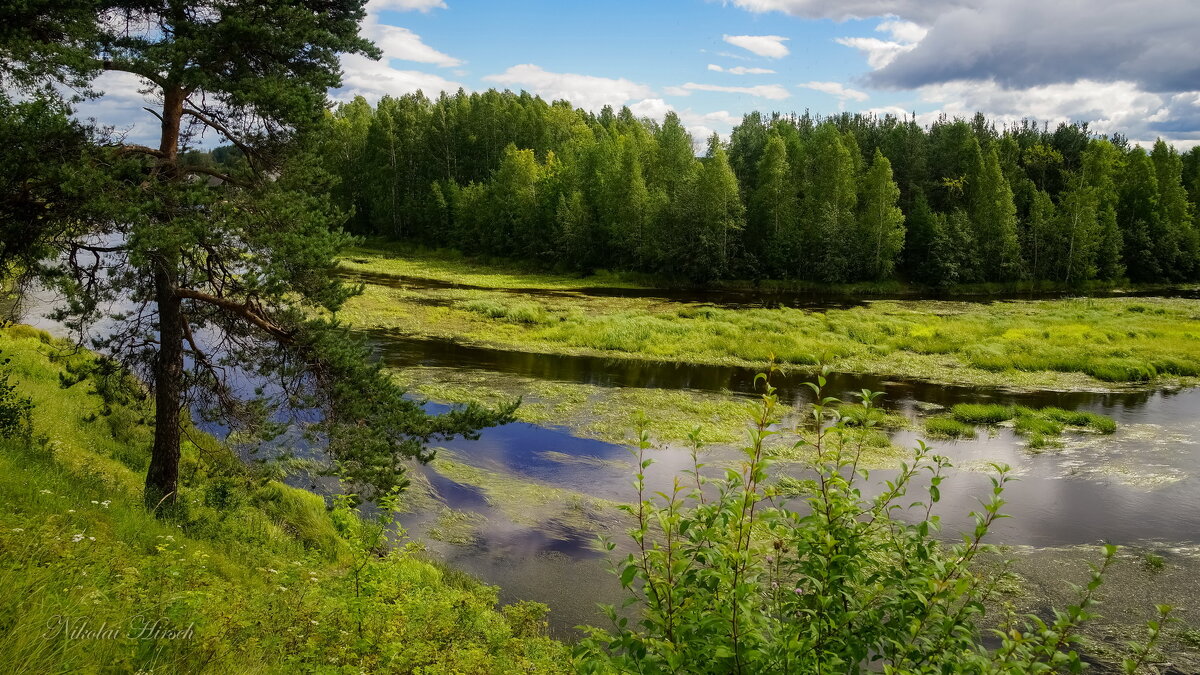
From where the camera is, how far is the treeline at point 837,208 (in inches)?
2301

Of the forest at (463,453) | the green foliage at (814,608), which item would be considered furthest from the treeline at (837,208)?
the green foliage at (814,608)

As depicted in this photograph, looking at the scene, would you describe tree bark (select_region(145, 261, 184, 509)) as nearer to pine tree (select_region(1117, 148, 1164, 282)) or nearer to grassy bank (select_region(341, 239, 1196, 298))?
grassy bank (select_region(341, 239, 1196, 298))

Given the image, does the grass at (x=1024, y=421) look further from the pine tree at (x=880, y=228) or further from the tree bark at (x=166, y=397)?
the pine tree at (x=880, y=228)

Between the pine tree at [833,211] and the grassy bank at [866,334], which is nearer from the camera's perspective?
the grassy bank at [866,334]

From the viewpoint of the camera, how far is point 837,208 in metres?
58.5

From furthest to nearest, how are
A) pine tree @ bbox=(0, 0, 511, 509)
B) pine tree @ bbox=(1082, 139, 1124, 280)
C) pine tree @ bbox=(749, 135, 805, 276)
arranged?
pine tree @ bbox=(1082, 139, 1124, 280), pine tree @ bbox=(749, 135, 805, 276), pine tree @ bbox=(0, 0, 511, 509)

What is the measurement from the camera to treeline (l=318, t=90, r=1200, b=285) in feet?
192

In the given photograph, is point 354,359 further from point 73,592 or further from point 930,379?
point 930,379

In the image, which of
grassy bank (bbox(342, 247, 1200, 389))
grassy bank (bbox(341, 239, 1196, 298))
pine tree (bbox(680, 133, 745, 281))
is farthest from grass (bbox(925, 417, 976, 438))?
pine tree (bbox(680, 133, 745, 281))

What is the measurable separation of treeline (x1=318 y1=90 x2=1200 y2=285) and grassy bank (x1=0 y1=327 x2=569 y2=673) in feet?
157

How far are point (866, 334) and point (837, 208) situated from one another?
2822cm

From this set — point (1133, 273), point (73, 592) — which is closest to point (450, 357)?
point (73, 592)

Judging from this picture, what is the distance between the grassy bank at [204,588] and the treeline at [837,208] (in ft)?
157

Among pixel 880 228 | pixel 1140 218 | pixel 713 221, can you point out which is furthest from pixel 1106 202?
pixel 713 221
